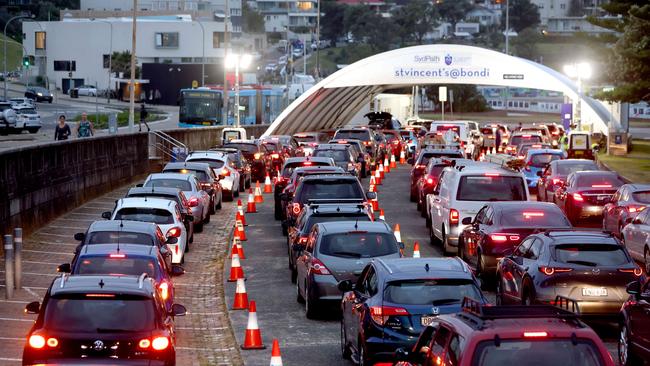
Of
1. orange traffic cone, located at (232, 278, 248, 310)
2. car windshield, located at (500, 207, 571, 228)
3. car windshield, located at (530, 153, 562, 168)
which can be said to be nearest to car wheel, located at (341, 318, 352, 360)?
orange traffic cone, located at (232, 278, 248, 310)

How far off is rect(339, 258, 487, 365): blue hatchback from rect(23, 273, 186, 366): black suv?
2.58 meters

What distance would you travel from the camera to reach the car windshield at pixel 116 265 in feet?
59.4

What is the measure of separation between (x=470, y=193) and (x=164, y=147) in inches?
1140

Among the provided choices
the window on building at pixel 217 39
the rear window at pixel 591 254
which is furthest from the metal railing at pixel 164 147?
the window on building at pixel 217 39

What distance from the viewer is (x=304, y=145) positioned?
58375mm

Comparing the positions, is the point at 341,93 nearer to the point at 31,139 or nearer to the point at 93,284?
the point at 31,139

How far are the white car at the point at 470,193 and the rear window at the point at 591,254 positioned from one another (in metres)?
8.17

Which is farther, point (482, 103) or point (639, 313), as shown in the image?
point (482, 103)

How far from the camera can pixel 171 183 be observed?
33.3 metres

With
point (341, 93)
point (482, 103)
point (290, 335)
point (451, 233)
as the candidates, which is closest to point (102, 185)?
point (451, 233)

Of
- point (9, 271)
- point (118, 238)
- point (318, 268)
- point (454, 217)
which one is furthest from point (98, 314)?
point (454, 217)

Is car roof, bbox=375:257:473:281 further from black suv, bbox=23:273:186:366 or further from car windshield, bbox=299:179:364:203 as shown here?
car windshield, bbox=299:179:364:203

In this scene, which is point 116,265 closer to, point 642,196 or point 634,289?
point 634,289

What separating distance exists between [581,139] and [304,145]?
1179 centimetres
